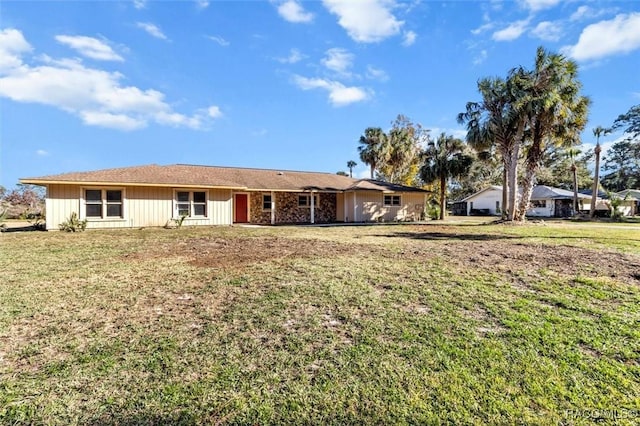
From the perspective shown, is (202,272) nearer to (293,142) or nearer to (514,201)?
(514,201)

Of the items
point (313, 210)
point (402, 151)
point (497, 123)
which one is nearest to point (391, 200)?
point (313, 210)

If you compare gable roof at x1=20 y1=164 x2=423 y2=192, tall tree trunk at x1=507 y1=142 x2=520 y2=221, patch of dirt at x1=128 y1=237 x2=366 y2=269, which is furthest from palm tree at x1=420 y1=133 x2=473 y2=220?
patch of dirt at x1=128 y1=237 x2=366 y2=269

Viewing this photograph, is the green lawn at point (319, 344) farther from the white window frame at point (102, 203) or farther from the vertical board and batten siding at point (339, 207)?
the vertical board and batten siding at point (339, 207)

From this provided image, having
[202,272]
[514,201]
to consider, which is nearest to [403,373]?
[202,272]

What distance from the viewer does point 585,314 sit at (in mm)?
4234

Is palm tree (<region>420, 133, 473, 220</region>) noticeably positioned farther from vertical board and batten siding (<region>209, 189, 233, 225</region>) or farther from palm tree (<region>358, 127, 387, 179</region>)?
vertical board and batten siding (<region>209, 189, 233, 225</region>)

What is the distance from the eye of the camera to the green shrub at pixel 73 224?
13789 mm

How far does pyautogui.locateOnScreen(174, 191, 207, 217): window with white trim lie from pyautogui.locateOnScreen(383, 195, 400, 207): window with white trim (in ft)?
40.9

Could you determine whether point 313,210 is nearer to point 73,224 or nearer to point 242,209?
point 242,209

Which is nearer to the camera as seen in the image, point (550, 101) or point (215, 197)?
point (550, 101)

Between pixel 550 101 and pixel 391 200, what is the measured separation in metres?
10.8

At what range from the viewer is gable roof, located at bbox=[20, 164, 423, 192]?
14.8 metres

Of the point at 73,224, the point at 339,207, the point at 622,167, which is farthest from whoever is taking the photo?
the point at 622,167

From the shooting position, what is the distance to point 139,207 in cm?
1577
